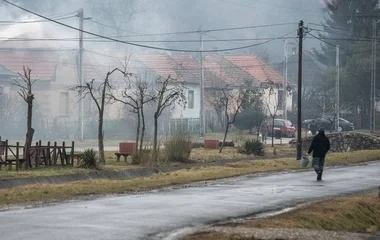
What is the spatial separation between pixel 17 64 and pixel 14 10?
13.0 ft

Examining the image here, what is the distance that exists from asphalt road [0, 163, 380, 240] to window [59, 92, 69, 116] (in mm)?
36176

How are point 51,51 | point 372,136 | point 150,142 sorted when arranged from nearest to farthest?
point 150,142 < point 372,136 < point 51,51

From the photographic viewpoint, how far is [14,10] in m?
59.2

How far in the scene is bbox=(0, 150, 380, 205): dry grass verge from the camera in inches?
746

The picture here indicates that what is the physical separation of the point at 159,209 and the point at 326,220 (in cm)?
334

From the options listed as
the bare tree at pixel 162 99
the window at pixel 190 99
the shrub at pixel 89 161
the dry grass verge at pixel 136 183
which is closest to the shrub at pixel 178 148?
the bare tree at pixel 162 99

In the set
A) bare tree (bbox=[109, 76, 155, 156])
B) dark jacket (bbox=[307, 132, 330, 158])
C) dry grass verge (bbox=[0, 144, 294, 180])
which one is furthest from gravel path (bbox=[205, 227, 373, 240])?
bare tree (bbox=[109, 76, 155, 156])

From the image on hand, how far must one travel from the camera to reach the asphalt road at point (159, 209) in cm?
1270

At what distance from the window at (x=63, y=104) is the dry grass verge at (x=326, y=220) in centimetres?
4365

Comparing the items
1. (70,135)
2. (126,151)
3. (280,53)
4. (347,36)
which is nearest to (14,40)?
(70,135)

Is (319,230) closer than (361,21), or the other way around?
(319,230)

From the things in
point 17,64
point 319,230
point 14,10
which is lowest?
point 319,230

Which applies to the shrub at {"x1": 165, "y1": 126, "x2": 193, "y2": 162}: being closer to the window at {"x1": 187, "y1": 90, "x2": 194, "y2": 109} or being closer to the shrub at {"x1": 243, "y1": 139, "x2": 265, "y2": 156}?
the shrub at {"x1": 243, "y1": 139, "x2": 265, "y2": 156}

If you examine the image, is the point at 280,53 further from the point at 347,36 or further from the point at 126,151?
the point at 126,151
